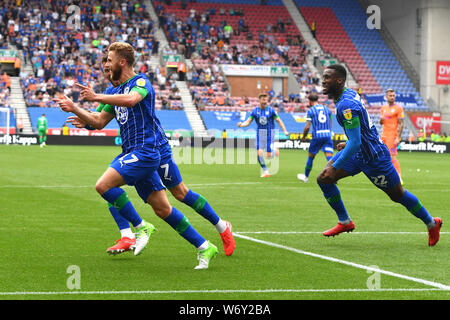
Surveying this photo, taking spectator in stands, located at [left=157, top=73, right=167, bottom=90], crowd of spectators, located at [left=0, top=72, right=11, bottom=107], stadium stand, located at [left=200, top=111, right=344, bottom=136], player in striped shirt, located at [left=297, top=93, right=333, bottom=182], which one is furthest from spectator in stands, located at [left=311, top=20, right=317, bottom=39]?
player in striped shirt, located at [left=297, top=93, right=333, bottom=182]

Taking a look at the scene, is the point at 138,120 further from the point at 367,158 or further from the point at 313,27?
the point at 313,27

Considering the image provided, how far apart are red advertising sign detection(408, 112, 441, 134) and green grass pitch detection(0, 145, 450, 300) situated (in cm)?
4088

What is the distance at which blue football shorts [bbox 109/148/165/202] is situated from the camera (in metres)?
7.00

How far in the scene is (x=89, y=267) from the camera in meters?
7.09

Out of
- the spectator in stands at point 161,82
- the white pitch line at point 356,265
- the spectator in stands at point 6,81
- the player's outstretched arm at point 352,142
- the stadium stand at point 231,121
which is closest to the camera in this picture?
the white pitch line at point 356,265

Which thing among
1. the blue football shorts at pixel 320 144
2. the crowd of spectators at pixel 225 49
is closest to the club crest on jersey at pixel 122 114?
the blue football shorts at pixel 320 144

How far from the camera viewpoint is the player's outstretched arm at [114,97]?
21.2 ft

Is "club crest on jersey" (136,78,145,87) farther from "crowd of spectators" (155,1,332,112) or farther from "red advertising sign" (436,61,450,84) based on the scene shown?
"red advertising sign" (436,61,450,84)

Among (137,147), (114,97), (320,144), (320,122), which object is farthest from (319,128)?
(114,97)

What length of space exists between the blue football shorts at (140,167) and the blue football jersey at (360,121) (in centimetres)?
243

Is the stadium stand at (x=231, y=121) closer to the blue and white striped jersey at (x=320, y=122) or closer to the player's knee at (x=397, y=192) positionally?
the blue and white striped jersey at (x=320, y=122)

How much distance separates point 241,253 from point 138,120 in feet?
6.65
